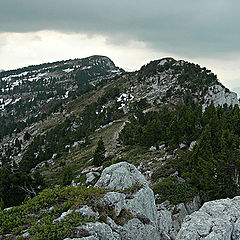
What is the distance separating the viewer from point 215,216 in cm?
1032

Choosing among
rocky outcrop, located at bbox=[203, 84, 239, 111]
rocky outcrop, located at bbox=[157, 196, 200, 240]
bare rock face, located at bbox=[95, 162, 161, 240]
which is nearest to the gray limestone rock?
bare rock face, located at bbox=[95, 162, 161, 240]

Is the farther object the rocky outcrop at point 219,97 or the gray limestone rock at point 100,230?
the rocky outcrop at point 219,97

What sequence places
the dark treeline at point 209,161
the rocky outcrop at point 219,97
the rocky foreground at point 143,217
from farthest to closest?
1. the rocky outcrop at point 219,97
2. the dark treeline at point 209,161
3. the rocky foreground at point 143,217

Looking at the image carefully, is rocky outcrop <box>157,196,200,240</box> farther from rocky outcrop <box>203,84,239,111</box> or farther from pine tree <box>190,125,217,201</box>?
rocky outcrop <box>203,84,239,111</box>

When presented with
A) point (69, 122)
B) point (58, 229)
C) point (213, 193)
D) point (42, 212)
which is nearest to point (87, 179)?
point (213, 193)

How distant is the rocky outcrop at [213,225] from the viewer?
888 centimetres

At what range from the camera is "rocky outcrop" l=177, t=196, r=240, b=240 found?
8.88 metres

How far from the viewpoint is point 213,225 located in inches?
366

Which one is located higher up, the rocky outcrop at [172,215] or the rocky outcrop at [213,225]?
the rocky outcrop at [213,225]

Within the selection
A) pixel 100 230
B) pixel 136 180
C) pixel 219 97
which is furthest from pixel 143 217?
pixel 219 97

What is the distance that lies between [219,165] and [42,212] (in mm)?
20132

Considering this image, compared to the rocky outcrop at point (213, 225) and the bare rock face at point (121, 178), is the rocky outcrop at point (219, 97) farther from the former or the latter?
the rocky outcrop at point (213, 225)

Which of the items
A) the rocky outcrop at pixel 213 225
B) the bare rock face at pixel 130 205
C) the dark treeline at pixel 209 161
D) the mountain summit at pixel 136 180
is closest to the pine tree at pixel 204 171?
the dark treeline at pixel 209 161

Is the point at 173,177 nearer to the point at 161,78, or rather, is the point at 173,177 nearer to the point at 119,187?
the point at 119,187
